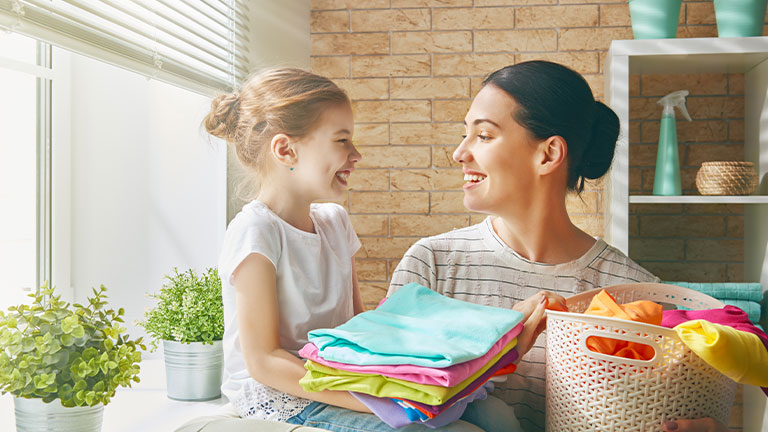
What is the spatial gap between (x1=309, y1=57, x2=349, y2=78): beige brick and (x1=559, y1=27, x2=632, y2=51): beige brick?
3.18 ft

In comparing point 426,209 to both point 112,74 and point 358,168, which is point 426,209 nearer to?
point 358,168

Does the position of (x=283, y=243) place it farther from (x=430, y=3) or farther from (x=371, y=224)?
(x=430, y=3)

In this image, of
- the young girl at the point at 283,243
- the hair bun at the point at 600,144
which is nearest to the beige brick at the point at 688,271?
the hair bun at the point at 600,144

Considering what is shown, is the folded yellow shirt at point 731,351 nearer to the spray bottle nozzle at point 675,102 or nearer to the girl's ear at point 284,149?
the girl's ear at point 284,149

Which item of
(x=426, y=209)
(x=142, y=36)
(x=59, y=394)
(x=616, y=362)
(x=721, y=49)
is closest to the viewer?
(x=616, y=362)

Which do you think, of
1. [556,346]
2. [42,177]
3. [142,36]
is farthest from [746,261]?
[42,177]

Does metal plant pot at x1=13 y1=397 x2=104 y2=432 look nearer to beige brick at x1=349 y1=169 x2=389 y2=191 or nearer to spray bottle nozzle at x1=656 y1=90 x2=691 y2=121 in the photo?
beige brick at x1=349 y1=169 x2=389 y2=191

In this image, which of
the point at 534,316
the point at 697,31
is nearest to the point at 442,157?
the point at 697,31

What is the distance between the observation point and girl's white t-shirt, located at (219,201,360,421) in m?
1.18

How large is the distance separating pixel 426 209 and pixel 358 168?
37cm

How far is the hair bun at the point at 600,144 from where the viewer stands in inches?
57.9

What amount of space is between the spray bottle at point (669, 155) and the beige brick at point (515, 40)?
581mm

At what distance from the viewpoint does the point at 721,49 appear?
2.24 m

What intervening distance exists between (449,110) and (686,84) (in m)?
1.01
